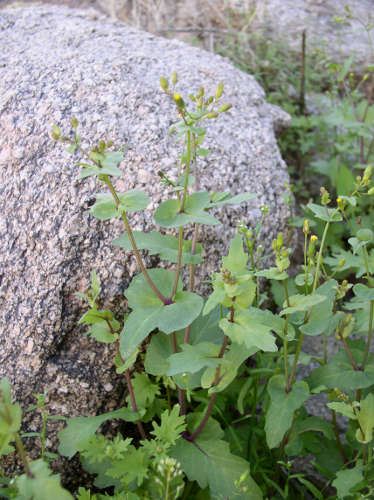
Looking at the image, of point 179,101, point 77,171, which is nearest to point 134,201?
point 179,101

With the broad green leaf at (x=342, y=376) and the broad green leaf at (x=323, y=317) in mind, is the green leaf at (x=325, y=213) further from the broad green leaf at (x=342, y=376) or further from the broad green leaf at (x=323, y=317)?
the broad green leaf at (x=342, y=376)

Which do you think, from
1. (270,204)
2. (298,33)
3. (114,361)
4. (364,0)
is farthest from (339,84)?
(114,361)

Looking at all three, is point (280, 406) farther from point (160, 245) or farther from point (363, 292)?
point (160, 245)

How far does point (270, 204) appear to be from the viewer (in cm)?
232

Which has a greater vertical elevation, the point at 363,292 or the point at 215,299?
the point at 215,299

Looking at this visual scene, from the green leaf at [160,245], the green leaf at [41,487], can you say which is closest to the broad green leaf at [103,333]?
the green leaf at [160,245]

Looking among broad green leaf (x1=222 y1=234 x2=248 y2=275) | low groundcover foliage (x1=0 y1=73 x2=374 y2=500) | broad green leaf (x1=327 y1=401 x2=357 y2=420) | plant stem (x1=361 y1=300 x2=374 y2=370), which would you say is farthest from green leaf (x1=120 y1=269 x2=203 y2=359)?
plant stem (x1=361 y1=300 x2=374 y2=370)

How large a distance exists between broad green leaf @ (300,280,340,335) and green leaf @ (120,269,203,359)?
1.29 feet

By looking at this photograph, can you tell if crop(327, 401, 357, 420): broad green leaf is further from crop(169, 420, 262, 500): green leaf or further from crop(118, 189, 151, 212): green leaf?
crop(118, 189, 151, 212): green leaf

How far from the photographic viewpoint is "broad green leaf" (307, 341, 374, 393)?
167cm

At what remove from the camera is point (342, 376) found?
1.72 m

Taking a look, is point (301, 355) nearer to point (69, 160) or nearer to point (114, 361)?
point (114, 361)

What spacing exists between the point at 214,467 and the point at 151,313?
618 mm

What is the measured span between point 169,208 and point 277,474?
3.90 ft
